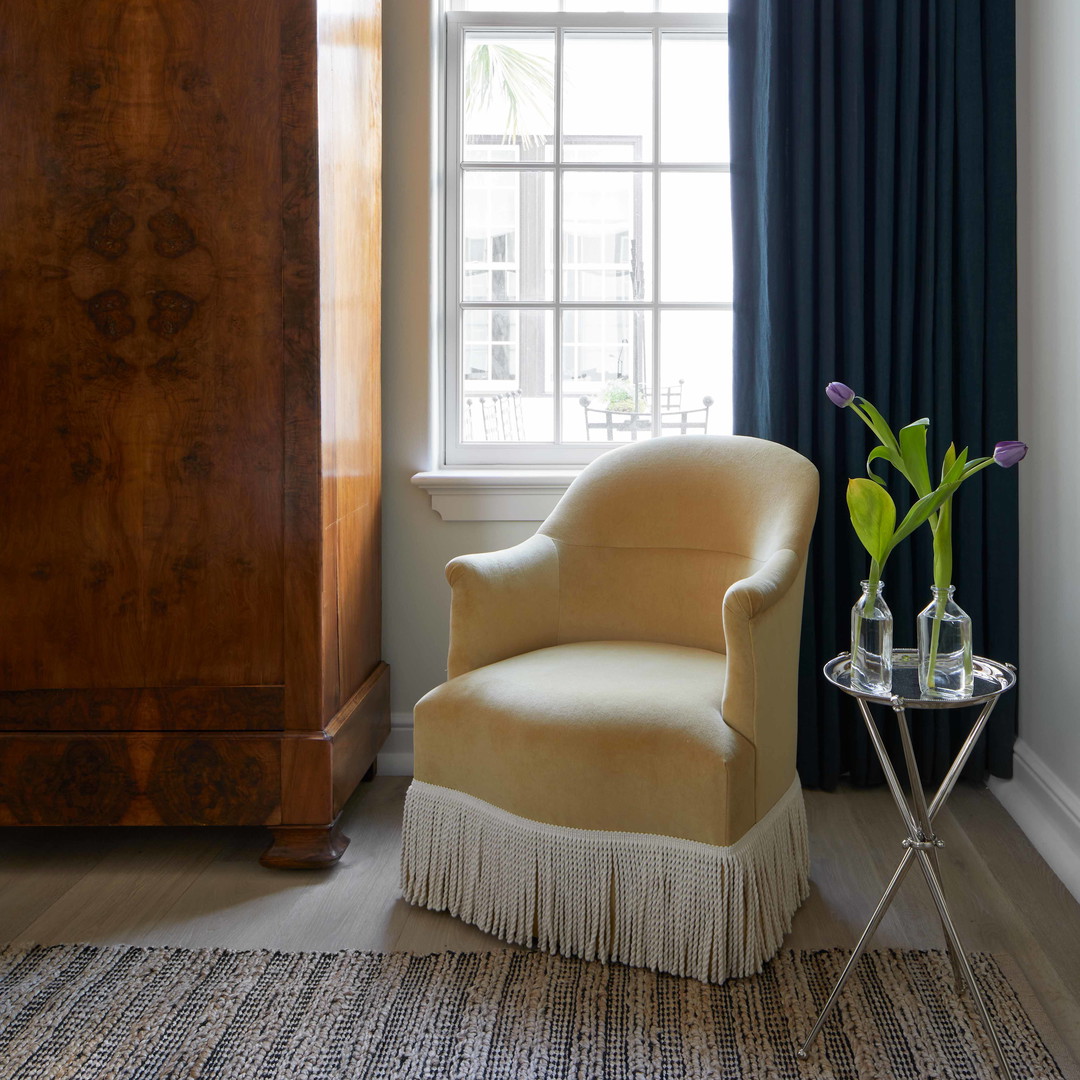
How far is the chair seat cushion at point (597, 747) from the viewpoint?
5.37 ft

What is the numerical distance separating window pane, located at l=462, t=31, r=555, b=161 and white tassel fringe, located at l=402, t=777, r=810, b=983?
5.67 ft

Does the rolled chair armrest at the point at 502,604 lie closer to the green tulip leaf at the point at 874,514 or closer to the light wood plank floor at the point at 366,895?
the light wood plank floor at the point at 366,895

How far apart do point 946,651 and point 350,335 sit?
1.40 meters

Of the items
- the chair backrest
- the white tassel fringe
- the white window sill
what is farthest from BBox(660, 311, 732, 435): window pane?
the white tassel fringe

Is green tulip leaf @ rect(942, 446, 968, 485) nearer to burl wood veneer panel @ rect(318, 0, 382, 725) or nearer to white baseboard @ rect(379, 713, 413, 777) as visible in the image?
burl wood veneer panel @ rect(318, 0, 382, 725)

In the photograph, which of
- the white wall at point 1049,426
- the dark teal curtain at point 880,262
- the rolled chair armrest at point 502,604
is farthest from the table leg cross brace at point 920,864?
the dark teal curtain at point 880,262

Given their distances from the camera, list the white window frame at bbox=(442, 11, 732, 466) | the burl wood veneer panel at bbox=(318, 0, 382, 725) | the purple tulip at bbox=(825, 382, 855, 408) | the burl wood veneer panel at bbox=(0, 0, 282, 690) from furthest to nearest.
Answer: the white window frame at bbox=(442, 11, 732, 466) < the burl wood veneer panel at bbox=(318, 0, 382, 725) < the burl wood veneer panel at bbox=(0, 0, 282, 690) < the purple tulip at bbox=(825, 382, 855, 408)

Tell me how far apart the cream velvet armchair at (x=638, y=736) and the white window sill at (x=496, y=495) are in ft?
1.41

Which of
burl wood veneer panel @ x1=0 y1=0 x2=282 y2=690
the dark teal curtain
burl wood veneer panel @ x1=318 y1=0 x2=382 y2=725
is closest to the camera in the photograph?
burl wood veneer panel @ x1=0 y1=0 x2=282 y2=690

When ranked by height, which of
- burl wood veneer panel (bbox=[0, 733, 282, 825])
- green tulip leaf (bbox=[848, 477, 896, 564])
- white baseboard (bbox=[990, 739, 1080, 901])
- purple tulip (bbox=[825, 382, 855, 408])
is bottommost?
white baseboard (bbox=[990, 739, 1080, 901])

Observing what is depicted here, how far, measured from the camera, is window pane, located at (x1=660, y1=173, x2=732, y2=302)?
2.71 metres

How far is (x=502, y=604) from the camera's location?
2.04 meters

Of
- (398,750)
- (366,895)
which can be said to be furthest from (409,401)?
(366,895)

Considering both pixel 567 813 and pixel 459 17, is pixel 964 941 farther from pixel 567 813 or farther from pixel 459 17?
pixel 459 17
